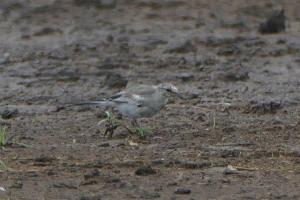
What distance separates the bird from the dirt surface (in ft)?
0.81

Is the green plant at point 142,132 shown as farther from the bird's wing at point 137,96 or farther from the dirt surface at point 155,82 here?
the bird's wing at point 137,96

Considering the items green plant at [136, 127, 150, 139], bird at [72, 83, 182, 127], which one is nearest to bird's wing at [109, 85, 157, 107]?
bird at [72, 83, 182, 127]

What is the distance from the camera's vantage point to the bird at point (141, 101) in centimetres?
972

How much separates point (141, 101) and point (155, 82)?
2.96m

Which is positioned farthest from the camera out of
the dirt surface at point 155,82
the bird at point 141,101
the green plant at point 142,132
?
the bird at point 141,101

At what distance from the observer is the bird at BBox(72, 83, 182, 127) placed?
972 centimetres

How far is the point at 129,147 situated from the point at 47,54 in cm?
605

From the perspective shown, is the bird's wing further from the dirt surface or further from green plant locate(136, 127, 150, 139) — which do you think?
green plant locate(136, 127, 150, 139)

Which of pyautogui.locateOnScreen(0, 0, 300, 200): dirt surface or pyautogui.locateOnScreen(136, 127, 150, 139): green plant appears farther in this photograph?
pyautogui.locateOnScreen(136, 127, 150, 139): green plant

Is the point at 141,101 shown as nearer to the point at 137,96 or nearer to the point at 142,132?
the point at 137,96

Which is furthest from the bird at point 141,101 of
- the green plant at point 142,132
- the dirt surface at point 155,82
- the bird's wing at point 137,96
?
the green plant at point 142,132

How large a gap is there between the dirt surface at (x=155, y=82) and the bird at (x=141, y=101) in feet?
0.81

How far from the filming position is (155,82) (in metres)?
12.7

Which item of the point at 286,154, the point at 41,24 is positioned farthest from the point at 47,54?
the point at 286,154
